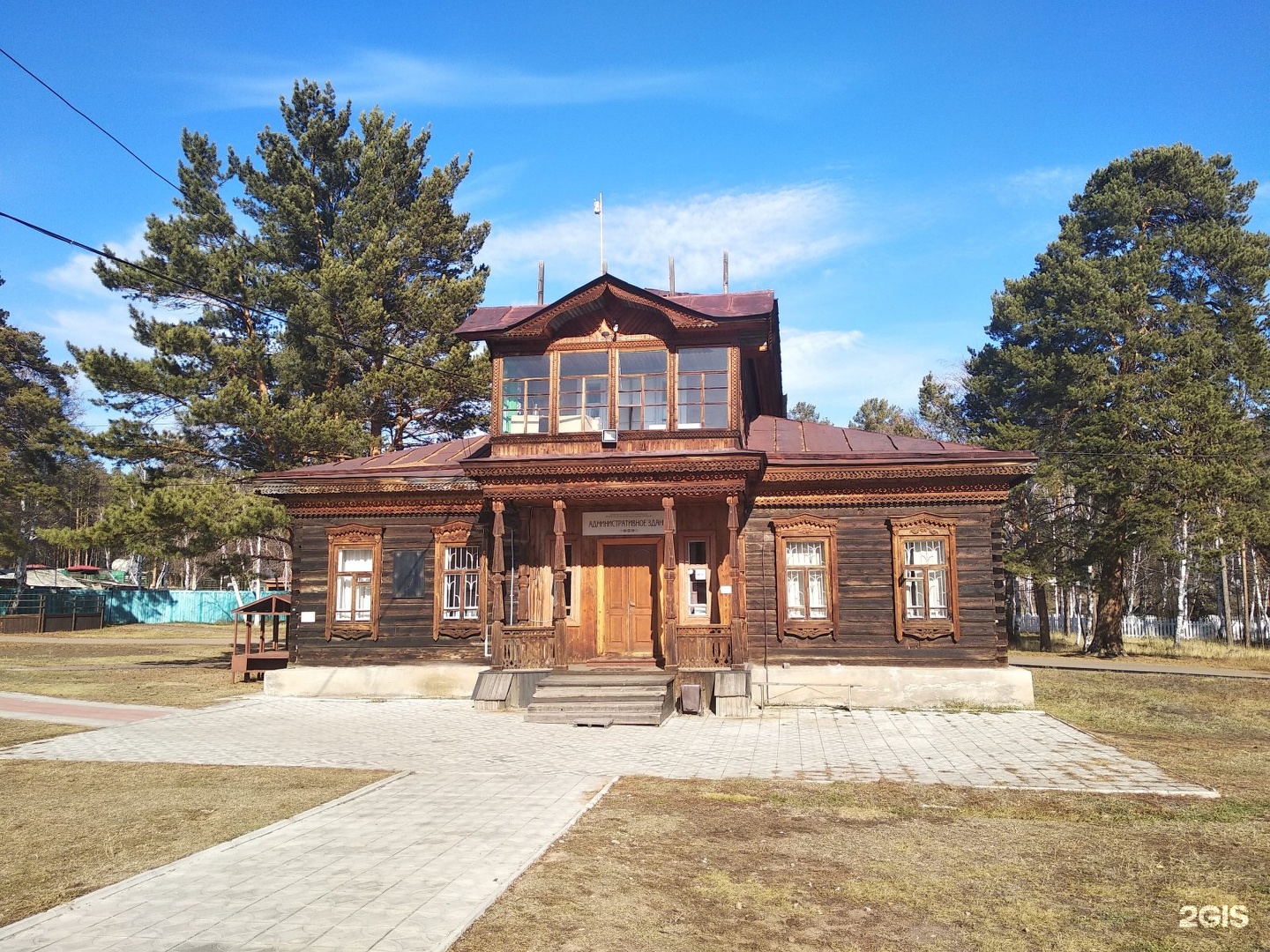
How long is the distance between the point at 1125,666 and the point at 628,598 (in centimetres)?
1897

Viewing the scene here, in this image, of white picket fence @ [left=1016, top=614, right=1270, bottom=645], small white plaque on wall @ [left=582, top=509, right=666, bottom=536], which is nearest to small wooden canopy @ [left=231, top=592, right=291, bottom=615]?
small white plaque on wall @ [left=582, top=509, right=666, bottom=536]

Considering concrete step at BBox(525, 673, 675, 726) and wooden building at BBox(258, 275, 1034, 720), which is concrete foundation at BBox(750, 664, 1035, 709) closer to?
wooden building at BBox(258, 275, 1034, 720)

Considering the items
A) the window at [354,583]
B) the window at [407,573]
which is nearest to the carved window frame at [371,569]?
the window at [354,583]

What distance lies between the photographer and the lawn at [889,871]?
231 inches

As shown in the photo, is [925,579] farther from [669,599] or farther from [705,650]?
[669,599]

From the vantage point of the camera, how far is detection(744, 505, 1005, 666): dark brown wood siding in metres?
18.4

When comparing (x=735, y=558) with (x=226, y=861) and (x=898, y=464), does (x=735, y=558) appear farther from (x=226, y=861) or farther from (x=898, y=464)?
(x=226, y=861)

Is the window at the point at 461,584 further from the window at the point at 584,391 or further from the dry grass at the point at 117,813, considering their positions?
the dry grass at the point at 117,813

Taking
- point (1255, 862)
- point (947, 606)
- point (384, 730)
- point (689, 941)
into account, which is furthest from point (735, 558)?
point (689, 941)

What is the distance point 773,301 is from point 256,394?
22.1 metres

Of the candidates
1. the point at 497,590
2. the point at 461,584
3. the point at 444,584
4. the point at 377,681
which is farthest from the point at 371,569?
the point at 497,590

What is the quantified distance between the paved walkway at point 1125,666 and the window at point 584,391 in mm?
16724

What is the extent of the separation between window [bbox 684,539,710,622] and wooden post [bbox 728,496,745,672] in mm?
1140

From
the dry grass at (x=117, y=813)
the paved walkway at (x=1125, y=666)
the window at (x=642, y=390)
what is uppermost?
the window at (x=642, y=390)
